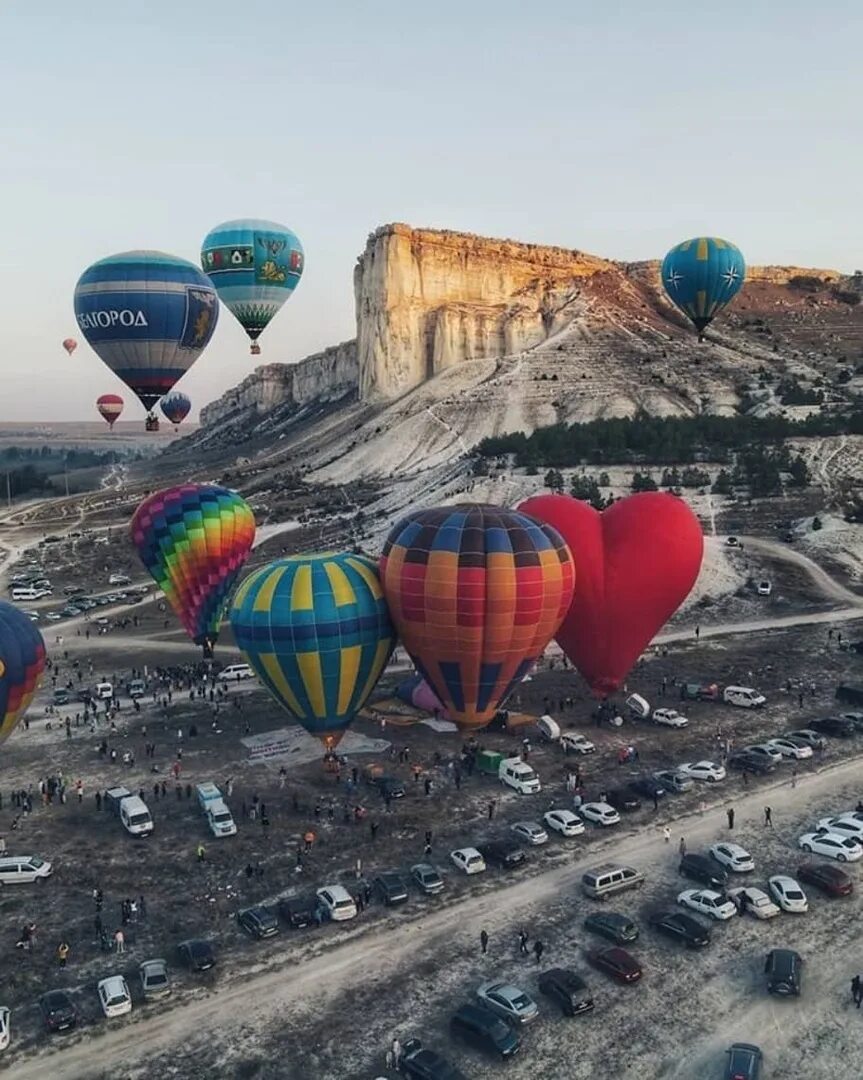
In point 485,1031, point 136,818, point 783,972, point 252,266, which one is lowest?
point 783,972

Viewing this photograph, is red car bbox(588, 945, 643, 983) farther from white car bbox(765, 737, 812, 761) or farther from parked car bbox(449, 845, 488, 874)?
white car bbox(765, 737, 812, 761)

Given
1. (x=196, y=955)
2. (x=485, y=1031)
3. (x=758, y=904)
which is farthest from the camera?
(x=758, y=904)

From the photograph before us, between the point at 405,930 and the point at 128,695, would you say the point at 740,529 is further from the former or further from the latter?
the point at 405,930

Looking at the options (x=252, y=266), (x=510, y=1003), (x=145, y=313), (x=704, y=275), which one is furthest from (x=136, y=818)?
(x=704, y=275)

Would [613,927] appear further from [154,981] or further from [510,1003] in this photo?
[154,981]

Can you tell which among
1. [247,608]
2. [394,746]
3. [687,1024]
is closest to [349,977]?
[687,1024]
